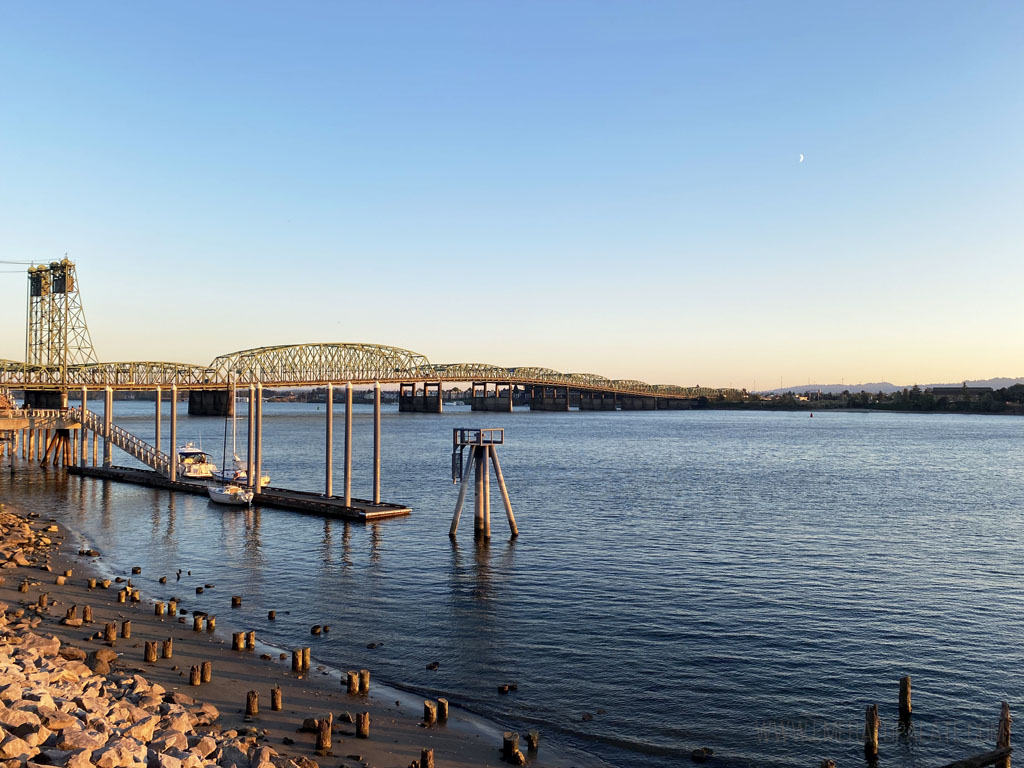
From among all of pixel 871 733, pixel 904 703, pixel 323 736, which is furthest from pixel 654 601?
pixel 323 736

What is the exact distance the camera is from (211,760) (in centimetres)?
1354

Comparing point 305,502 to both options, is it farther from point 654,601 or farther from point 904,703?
point 904,703

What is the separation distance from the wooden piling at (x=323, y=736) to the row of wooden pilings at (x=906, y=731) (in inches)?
377

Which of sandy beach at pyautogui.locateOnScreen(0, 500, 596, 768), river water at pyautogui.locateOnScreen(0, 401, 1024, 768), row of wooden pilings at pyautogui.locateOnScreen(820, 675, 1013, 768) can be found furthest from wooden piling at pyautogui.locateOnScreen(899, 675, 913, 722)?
sandy beach at pyautogui.locateOnScreen(0, 500, 596, 768)

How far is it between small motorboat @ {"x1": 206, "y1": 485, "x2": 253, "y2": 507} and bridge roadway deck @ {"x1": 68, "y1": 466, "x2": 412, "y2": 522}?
73 centimetres

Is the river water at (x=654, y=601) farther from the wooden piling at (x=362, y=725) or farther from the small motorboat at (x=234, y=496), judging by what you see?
the wooden piling at (x=362, y=725)

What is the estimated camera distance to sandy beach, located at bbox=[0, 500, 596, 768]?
51.8 feet

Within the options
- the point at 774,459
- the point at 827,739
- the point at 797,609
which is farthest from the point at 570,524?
the point at 774,459

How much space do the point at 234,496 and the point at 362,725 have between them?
36.3 meters

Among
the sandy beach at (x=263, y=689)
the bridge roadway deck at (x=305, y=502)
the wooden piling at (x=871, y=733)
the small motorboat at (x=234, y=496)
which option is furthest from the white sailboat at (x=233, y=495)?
the wooden piling at (x=871, y=733)

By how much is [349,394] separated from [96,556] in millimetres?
17416

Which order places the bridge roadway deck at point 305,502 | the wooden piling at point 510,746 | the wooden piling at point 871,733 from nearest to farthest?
1. the wooden piling at point 510,746
2. the wooden piling at point 871,733
3. the bridge roadway deck at point 305,502

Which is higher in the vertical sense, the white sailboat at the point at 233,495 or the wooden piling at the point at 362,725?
the white sailboat at the point at 233,495

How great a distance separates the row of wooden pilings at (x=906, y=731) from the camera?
46.0 ft
